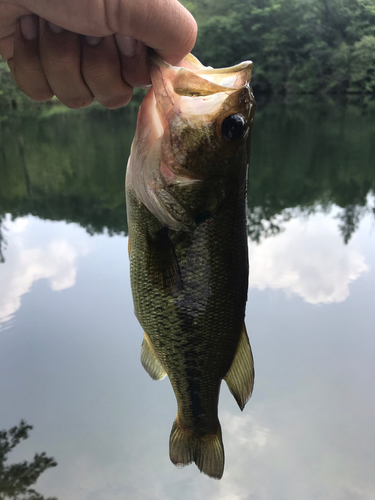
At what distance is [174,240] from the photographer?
151 centimetres

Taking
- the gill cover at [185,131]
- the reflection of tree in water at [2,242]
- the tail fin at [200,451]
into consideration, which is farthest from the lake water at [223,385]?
the gill cover at [185,131]

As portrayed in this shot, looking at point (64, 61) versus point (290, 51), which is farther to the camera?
point (290, 51)

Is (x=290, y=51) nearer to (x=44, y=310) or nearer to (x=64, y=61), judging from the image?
(x=44, y=310)

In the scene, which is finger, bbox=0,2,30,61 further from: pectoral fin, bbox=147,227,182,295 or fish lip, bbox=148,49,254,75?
pectoral fin, bbox=147,227,182,295

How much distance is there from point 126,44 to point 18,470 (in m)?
5.18

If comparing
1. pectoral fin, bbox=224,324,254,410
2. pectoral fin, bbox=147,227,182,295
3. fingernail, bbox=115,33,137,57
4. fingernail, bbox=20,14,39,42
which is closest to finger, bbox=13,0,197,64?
fingernail, bbox=115,33,137,57

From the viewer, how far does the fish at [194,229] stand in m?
1.32

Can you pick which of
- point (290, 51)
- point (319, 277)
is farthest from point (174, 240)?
point (290, 51)

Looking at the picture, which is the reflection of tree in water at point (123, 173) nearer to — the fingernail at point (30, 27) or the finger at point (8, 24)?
the finger at point (8, 24)

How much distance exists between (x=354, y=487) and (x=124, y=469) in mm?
2692

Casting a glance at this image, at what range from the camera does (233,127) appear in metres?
1.32

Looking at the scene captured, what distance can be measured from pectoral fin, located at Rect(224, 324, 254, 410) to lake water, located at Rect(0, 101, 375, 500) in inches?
148

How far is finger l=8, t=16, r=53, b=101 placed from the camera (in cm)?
160

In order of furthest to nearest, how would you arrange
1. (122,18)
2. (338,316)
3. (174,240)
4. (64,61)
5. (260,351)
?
(338,316), (260,351), (64,61), (174,240), (122,18)
